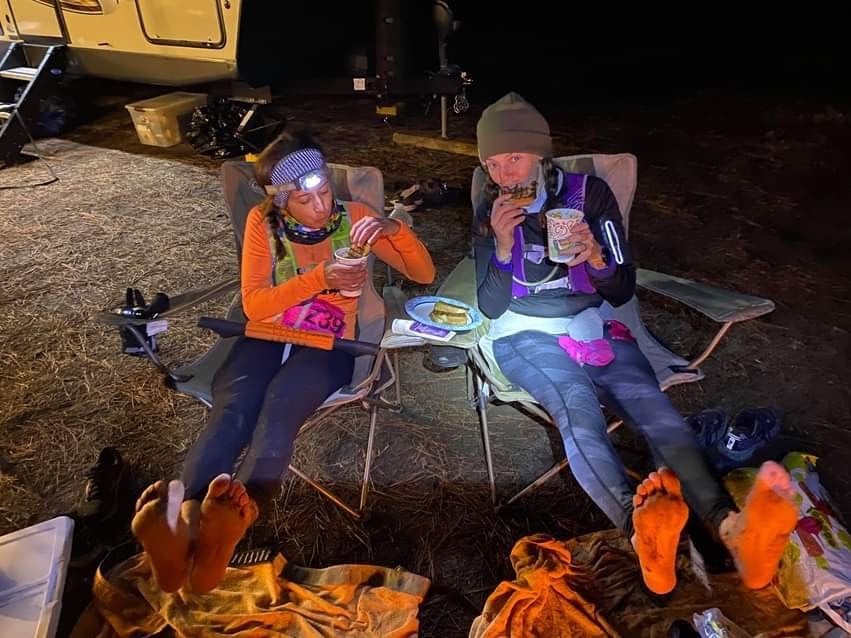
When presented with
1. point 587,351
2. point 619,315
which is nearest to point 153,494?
point 587,351

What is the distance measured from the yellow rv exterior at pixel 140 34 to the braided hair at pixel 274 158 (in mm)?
3430

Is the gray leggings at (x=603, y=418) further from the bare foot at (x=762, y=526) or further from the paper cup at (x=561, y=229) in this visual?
the paper cup at (x=561, y=229)

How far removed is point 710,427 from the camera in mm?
2180

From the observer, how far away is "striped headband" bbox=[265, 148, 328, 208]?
6.56ft

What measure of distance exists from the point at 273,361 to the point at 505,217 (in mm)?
880

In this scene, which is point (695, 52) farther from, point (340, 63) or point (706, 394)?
point (706, 394)

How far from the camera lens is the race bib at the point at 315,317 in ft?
7.13

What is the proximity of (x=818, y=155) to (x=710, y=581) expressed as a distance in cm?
492

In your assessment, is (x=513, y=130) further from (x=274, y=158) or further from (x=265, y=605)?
(x=265, y=605)

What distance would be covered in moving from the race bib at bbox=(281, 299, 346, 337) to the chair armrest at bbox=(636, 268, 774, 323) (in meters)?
1.10

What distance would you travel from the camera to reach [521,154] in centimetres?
203

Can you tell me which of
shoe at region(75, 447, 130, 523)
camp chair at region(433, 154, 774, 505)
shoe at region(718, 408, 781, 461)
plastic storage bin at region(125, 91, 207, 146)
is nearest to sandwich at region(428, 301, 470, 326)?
camp chair at region(433, 154, 774, 505)

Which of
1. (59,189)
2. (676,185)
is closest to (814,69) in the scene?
(676,185)

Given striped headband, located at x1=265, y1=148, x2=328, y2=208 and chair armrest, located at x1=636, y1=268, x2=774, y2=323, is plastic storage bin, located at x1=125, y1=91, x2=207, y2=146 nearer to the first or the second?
striped headband, located at x1=265, y1=148, x2=328, y2=208
